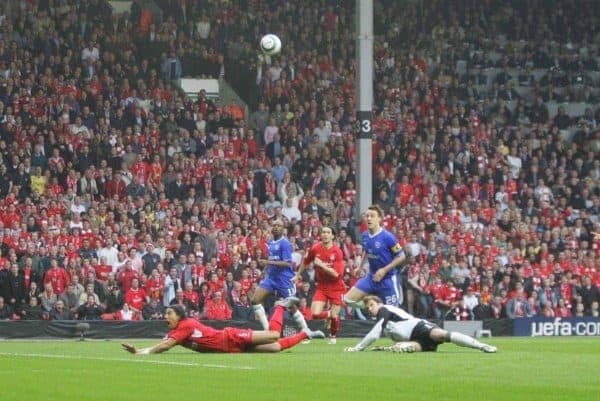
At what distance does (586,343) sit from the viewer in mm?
23719

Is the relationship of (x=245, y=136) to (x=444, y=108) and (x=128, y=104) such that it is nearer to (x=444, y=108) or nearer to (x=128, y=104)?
(x=128, y=104)

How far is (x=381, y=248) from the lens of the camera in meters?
20.5

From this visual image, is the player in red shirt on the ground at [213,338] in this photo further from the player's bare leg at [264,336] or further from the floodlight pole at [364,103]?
the floodlight pole at [364,103]

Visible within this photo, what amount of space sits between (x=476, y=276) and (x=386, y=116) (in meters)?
6.83

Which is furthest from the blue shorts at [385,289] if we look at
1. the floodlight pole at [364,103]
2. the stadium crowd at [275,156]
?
the stadium crowd at [275,156]

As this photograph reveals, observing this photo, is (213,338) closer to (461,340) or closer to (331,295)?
(461,340)

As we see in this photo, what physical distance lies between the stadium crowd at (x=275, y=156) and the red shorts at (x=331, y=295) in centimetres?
641

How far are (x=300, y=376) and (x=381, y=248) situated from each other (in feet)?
20.0

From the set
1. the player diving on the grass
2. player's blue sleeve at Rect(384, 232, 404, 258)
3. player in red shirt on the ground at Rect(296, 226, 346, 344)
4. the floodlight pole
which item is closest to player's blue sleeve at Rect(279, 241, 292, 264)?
player in red shirt on the ground at Rect(296, 226, 346, 344)

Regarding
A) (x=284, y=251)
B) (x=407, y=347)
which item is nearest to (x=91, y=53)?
(x=284, y=251)

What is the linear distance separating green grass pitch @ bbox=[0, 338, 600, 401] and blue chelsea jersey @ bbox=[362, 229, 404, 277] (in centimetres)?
178

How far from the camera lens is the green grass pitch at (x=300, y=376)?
42.1 feet

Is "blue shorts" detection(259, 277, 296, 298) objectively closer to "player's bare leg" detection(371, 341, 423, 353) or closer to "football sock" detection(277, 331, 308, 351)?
"player's bare leg" detection(371, 341, 423, 353)

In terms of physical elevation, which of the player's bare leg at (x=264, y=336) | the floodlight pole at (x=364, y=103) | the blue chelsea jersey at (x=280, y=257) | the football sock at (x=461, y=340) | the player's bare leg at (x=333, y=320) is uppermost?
the floodlight pole at (x=364, y=103)
